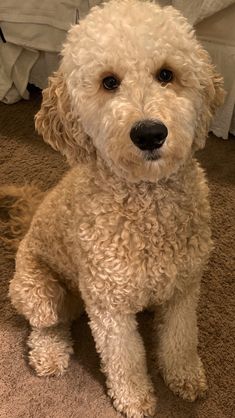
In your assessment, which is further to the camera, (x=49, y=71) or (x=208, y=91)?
(x=49, y=71)

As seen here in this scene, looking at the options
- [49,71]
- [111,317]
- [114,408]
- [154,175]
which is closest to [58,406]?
[114,408]

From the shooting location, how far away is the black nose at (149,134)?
2.93 ft

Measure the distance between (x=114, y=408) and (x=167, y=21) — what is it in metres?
0.89

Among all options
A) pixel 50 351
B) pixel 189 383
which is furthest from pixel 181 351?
pixel 50 351

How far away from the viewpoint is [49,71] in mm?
2137

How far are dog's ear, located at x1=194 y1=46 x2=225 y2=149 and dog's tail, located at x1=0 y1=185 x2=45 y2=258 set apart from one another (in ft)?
2.26

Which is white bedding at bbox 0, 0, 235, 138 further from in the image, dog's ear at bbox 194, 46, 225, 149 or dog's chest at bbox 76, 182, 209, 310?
dog's chest at bbox 76, 182, 209, 310

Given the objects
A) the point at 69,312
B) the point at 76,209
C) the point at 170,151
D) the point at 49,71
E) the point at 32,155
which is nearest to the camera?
the point at 170,151

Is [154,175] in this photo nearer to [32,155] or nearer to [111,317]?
[111,317]

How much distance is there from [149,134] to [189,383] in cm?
70

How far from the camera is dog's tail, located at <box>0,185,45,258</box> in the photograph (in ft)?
5.29

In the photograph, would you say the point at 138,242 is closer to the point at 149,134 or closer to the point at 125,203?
the point at 125,203

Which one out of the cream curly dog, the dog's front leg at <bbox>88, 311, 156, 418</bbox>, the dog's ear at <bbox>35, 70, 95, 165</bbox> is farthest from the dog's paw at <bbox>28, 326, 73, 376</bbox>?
the dog's ear at <bbox>35, 70, 95, 165</bbox>

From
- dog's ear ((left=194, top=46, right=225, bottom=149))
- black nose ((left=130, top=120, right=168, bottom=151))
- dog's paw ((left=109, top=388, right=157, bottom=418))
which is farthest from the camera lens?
dog's paw ((left=109, top=388, right=157, bottom=418))
